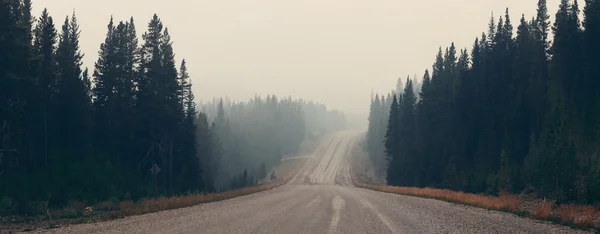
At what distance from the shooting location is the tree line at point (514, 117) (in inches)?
1420

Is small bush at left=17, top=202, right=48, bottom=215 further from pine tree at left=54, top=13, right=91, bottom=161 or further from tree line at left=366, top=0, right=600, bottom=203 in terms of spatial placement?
tree line at left=366, top=0, right=600, bottom=203

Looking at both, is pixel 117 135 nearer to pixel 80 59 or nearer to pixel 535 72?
pixel 80 59

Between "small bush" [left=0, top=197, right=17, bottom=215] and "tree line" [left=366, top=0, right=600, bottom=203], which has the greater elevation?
"tree line" [left=366, top=0, right=600, bottom=203]

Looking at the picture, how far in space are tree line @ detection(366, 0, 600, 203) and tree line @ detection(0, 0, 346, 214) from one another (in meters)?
36.5

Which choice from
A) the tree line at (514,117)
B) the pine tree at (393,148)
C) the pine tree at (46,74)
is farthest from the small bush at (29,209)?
the pine tree at (393,148)

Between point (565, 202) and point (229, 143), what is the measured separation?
12550cm

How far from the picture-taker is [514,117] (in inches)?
2505

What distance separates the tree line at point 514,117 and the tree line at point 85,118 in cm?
3654

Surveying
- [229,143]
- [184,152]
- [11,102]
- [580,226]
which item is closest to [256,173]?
[229,143]

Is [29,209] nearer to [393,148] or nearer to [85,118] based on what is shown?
[85,118]

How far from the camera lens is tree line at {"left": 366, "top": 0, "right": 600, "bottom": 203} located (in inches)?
1420

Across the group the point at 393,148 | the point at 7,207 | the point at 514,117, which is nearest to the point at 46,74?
the point at 7,207

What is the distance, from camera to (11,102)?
40875 millimetres

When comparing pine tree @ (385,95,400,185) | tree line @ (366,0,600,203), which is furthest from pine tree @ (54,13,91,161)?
pine tree @ (385,95,400,185)
